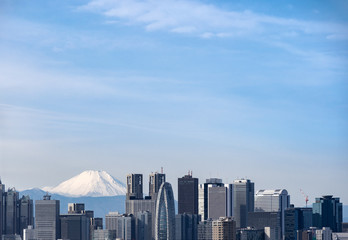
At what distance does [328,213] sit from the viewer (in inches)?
4518

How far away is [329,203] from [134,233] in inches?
1246

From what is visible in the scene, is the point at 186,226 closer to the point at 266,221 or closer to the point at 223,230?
the point at 223,230

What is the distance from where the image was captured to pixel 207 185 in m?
111

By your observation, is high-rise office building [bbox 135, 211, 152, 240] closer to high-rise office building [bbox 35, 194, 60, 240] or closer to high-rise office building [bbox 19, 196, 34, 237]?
high-rise office building [bbox 35, 194, 60, 240]

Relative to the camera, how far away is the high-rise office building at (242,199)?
110 m

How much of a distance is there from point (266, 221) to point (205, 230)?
13741 millimetres

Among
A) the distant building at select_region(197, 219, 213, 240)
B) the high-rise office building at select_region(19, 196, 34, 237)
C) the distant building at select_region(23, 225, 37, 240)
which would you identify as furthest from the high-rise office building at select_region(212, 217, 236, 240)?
the high-rise office building at select_region(19, 196, 34, 237)

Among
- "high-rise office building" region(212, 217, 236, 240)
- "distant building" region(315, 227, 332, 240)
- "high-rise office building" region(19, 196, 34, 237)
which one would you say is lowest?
"distant building" region(315, 227, 332, 240)

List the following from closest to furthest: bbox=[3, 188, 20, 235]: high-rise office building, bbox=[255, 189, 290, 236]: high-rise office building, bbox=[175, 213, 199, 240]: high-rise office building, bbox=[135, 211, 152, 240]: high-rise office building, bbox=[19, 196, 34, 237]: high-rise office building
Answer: bbox=[175, 213, 199, 240]: high-rise office building < bbox=[135, 211, 152, 240]: high-rise office building < bbox=[3, 188, 20, 235]: high-rise office building < bbox=[19, 196, 34, 237]: high-rise office building < bbox=[255, 189, 290, 236]: high-rise office building

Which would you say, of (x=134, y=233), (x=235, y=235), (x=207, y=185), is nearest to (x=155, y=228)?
(x=134, y=233)

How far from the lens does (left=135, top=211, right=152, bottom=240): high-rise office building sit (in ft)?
314

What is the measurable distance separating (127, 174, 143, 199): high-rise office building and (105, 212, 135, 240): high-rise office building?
12079 millimetres

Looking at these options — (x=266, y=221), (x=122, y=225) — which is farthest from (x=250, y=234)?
(x=122, y=225)

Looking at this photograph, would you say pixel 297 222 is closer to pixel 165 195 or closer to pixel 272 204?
pixel 272 204
